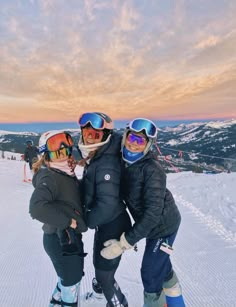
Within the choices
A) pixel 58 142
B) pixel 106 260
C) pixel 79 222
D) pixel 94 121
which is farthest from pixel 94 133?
pixel 106 260

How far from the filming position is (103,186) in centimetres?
242

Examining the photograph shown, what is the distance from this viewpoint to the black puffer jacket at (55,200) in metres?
2.39

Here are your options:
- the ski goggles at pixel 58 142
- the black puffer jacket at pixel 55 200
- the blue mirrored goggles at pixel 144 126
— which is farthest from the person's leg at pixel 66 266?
the blue mirrored goggles at pixel 144 126

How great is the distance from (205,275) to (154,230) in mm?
1972

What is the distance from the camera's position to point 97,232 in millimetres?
2797

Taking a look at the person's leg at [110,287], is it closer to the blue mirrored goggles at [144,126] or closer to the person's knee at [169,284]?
the person's knee at [169,284]

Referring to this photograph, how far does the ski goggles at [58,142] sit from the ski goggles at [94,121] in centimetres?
20

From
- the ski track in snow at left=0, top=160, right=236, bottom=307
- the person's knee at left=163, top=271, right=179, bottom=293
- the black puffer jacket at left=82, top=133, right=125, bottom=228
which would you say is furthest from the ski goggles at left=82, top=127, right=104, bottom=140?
the ski track in snow at left=0, top=160, right=236, bottom=307

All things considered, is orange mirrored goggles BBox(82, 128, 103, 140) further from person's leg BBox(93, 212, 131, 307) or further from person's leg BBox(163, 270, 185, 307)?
person's leg BBox(163, 270, 185, 307)

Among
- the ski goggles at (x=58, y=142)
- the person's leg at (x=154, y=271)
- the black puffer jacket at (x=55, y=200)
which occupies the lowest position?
the person's leg at (x=154, y=271)

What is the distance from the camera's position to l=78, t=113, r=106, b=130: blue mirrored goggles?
2625mm

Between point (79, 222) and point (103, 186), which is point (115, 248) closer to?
point (79, 222)

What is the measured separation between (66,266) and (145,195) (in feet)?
3.25

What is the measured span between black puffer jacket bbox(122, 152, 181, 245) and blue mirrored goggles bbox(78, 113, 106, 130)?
0.44 meters
